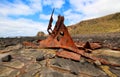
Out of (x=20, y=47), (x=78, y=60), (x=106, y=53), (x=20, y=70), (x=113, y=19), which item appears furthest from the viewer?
(x=113, y=19)

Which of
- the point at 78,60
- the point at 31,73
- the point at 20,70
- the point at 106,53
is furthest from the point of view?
the point at 106,53

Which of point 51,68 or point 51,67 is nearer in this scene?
point 51,68

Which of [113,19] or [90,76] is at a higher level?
[113,19]

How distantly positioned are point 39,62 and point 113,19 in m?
105

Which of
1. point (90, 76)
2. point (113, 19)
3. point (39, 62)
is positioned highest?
point (113, 19)

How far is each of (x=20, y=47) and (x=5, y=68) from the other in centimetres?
289

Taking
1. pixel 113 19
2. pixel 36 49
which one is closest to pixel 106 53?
pixel 36 49

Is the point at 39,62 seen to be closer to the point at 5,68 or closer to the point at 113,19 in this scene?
the point at 5,68

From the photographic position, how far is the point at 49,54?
790 cm

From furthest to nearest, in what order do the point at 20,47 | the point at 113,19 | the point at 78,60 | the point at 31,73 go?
the point at 113,19 → the point at 20,47 → the point at 78,60 → the point at 31,73

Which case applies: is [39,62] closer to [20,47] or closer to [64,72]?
[64,72]

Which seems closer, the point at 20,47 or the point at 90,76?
the point at 90,76

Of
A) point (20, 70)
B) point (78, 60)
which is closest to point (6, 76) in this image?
point (20, 70)

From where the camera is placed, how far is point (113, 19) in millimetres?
107688
